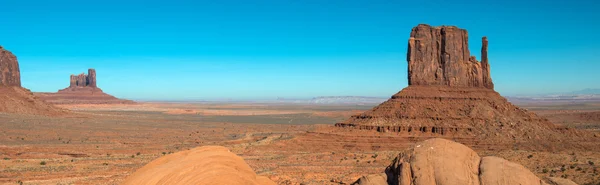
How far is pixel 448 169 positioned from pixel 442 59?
42670 millimetres

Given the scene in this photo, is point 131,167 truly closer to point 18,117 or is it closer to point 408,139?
point 408,139

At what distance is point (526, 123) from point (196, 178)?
4178cm

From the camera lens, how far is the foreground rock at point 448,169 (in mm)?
11070

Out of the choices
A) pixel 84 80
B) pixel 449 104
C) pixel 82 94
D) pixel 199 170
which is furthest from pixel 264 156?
pixel 84 80

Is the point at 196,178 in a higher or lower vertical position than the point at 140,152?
higher

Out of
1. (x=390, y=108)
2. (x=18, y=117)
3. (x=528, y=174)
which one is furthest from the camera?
(x=18, y=117)

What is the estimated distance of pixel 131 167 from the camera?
3109cm

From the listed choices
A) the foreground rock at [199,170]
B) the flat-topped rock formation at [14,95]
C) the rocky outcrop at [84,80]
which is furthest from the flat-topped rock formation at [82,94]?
the foreground rock at [199,170]

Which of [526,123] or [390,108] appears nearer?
[526,123]

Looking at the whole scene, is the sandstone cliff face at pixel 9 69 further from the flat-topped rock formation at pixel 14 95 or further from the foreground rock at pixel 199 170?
the foreground rock at pixel 199 170

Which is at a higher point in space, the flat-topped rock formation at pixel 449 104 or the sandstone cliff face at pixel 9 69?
the sandstone cliff face at pixel 9 69

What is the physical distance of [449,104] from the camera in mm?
48062

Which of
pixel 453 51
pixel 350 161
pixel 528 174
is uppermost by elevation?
pixel 453 51

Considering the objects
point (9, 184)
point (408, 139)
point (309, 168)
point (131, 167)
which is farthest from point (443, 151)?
point (408, 139)
